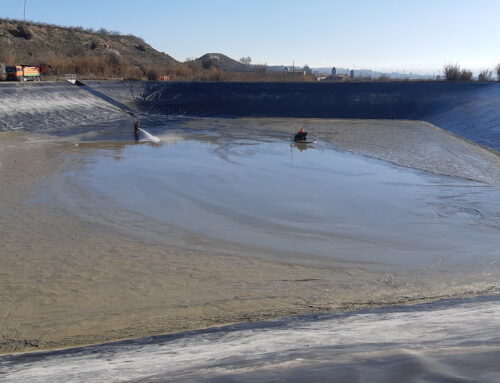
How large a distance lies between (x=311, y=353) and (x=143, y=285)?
4154 millimetres

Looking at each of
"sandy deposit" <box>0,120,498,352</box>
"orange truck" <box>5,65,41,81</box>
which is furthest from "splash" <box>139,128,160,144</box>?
"sandy deposit" <box>0,120,498,352</box>

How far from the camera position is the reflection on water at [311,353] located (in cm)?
571

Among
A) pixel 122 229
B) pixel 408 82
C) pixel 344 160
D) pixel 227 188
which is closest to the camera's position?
pixel 122 229

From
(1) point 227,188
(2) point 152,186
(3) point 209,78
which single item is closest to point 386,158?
(1) point 227,188

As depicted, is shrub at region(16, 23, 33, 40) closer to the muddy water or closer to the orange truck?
the orange truck

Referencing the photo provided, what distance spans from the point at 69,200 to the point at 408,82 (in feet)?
140

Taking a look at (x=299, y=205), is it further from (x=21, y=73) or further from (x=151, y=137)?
(x=21, y=73)

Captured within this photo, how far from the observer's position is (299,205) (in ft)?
51.9

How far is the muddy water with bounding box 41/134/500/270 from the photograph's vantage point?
12.1m

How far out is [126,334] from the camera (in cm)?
786

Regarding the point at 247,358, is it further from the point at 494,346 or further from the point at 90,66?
the point at 90,66

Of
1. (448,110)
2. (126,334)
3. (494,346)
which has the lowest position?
(126,334)

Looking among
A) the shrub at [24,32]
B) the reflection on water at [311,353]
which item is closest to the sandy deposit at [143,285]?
the reflection on water at [311,353]

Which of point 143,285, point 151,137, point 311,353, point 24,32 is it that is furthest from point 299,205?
point 24,32
